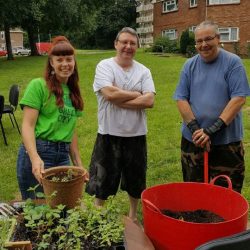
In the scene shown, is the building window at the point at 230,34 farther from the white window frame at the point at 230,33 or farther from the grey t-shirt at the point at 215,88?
the grey t-shirt at the point at 215,88

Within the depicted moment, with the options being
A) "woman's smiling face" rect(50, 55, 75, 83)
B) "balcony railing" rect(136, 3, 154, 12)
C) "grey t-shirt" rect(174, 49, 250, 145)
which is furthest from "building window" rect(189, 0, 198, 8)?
"woman's smiling face" rect(50, 55, 75, 83)

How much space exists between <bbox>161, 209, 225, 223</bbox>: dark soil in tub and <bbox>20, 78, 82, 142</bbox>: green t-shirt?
0.86 m

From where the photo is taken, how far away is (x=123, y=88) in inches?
137

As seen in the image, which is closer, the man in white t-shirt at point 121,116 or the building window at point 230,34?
the man in white t-shirt at point 121,116

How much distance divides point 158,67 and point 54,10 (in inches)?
480

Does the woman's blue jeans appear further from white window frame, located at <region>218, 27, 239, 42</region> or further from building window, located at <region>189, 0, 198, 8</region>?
building window, located at <region>189, 0, 198, 8</region>

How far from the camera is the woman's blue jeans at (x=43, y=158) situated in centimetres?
273

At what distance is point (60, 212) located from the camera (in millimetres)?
1978

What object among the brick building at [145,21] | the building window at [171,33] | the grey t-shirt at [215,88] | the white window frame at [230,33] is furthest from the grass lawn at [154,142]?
the brick building at [145,21]

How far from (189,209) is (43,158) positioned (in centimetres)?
102

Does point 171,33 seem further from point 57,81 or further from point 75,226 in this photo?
point 75,226

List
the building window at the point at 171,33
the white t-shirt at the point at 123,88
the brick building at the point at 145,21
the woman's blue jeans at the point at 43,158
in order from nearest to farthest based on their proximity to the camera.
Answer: the woman's blue jeans at the point at 43,158, the white t-shirt at the point at 123,88, the building window at the point at 171,33, the brick building at the point at 145,21

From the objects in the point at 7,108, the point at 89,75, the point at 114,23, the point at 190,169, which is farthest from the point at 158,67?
the point at 114,23

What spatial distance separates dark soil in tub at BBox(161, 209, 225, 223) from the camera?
7.19 feet
